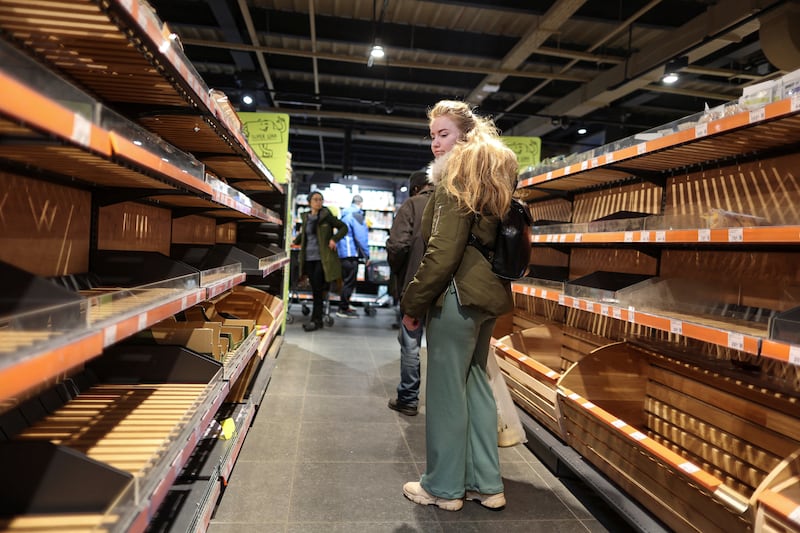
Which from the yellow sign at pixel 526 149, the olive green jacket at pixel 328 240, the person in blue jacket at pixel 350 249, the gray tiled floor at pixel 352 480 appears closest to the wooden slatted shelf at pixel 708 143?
the gray tiled floor at pixel 352 480

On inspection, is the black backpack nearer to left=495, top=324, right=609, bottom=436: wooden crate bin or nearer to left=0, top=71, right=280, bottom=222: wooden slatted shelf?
left=495, top=324, right=609, bottom=436: wooden crate bin

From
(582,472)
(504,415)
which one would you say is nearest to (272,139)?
(504,415)

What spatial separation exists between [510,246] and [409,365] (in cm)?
178

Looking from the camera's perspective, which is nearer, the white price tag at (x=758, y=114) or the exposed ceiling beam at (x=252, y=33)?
the white price tag at (x=758, y=114)

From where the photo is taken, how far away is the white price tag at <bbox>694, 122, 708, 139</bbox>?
2095mm

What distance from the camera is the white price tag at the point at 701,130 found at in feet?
6.87

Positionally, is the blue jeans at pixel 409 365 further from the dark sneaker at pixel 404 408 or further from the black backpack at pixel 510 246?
the black backpack at pixel 510 246

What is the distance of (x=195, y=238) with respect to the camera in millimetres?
3816

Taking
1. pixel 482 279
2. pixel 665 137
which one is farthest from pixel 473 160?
pixel 665 137

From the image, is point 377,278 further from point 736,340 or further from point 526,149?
point 736,340

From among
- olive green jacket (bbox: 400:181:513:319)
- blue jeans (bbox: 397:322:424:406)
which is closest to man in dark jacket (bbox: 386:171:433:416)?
blue jeans (bbox: 397:322:424:406)

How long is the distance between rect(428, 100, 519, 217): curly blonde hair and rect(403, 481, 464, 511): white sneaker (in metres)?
1.36

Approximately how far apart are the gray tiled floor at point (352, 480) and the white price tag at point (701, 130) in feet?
5.83

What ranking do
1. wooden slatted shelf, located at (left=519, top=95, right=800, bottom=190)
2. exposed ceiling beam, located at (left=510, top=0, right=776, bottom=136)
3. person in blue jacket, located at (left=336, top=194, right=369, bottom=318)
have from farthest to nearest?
person in blue jacket, located at (left=336, top=194, right=369, bottom=318), exposed ceiling beam, located at (left=510, top=0, right=776, bottom=136), wooden slatted shelf, located at (left=519, top=95, right=800, bottom=190)
